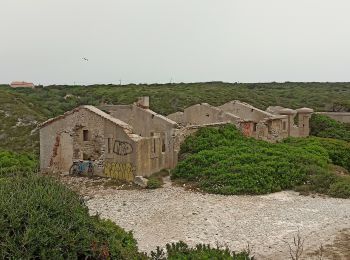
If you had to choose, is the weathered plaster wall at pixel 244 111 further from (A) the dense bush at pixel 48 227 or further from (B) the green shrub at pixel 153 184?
(A) the dense bush at pixel 48 227

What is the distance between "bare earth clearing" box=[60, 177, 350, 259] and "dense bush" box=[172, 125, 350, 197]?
2.69 ft

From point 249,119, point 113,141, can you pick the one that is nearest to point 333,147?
point 249,119

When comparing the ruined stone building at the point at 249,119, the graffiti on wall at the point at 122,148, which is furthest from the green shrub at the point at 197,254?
the ruined stone building at the point at 249,119

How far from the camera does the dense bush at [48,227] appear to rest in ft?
22.3

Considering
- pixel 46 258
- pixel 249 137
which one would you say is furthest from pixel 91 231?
pixel 249 137

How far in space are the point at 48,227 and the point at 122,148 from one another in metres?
12.0

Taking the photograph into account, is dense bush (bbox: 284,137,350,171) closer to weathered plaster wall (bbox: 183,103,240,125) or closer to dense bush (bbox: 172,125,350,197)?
dense bush (bbox: 172,125,350,197)

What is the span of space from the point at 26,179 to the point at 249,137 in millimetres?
17954

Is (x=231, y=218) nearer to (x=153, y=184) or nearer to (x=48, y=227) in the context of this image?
(x=153, y=184)

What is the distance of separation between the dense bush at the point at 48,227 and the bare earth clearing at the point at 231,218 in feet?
8.57

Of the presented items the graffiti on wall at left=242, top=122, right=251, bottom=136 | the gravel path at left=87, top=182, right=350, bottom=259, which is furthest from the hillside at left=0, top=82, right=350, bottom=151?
the gravel path at left=87, top=182, right=350, bottom=259

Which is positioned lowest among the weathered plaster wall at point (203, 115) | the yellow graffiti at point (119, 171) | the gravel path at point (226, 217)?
the gravel path at point (226, 217)

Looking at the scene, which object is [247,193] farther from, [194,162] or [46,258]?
[46,258]

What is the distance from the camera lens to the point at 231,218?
45.3ft
